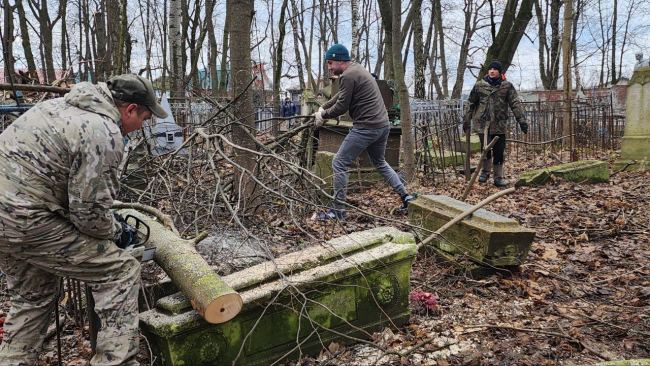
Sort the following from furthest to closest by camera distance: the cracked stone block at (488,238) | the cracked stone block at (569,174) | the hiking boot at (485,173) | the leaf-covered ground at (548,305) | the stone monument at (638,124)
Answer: the stone monument at (638,124)
the hiking boot at (485,173)
the cracked stone block at (569,174)
the cracked stone block at (488,238)
the leaf-covered ground at (548,305)

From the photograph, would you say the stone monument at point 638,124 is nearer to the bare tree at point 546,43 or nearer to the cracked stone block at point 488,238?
the cracked stone block at point 488,238

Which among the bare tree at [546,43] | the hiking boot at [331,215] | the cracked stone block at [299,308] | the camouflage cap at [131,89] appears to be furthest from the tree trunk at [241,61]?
the bare tree at [546,43]

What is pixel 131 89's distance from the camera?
102 inches

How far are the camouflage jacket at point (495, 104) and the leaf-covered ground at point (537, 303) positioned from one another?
74.8 inches

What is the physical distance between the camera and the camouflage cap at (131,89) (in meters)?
2.59

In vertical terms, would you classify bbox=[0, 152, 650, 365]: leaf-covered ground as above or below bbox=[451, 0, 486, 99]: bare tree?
below

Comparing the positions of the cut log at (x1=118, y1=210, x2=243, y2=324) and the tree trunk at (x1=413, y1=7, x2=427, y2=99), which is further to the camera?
the tree trunk at (x1=413, y1=7, x2=427, y2=99)

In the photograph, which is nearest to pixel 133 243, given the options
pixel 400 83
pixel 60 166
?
pixel 60 166

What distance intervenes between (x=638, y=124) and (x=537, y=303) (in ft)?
23.1

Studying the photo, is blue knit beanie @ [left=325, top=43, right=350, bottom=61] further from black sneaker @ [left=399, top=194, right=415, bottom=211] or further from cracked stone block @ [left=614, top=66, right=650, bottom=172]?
cracked stone block @ [left=614, top=66, right=650, bottom=172]

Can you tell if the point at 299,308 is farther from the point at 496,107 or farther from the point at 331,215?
the point at 496,107

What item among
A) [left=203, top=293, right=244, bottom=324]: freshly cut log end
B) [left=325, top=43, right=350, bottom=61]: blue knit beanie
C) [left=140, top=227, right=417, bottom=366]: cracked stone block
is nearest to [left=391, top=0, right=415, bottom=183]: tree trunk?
[left=325, top=43, right=350, bottom=61]: blue knit beanie

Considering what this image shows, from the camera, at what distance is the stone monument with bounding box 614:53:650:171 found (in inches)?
345

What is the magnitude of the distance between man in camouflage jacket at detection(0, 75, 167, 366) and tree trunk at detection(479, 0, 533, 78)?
11.5 m
